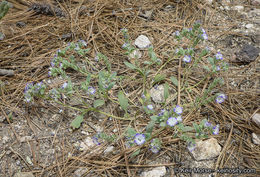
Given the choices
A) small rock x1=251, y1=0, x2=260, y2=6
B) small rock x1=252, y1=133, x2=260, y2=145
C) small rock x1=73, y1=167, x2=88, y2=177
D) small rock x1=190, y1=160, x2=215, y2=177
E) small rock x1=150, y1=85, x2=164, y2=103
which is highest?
small rock x1=251, y1=0, x2=260, y2=6

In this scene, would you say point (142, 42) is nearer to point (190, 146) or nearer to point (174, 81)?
point (174, 81)

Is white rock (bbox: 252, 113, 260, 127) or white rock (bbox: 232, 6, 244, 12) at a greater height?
white rock (bbox: 232, 6, 244, 12)

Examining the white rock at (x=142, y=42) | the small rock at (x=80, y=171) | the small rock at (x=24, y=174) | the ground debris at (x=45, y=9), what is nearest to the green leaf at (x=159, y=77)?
the white rock at (x=142, y=42)

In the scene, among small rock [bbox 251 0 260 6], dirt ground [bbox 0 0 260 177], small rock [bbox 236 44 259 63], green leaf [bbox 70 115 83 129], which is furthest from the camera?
small rock [bbox 251 0 260 6]

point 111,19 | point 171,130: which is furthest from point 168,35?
point 171,130

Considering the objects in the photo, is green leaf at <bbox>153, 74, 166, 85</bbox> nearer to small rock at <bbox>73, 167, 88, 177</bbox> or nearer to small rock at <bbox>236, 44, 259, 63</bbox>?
small rock at <bbox>236, 44, 259, 63</bbox>

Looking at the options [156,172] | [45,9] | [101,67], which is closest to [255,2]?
[101,67]

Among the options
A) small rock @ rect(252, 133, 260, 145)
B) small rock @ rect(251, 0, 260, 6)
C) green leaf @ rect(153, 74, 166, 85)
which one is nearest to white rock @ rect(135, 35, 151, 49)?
green leaf @ rect(153, 74, 166, 85)

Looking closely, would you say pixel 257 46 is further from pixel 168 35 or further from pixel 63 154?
pixel 63 154
